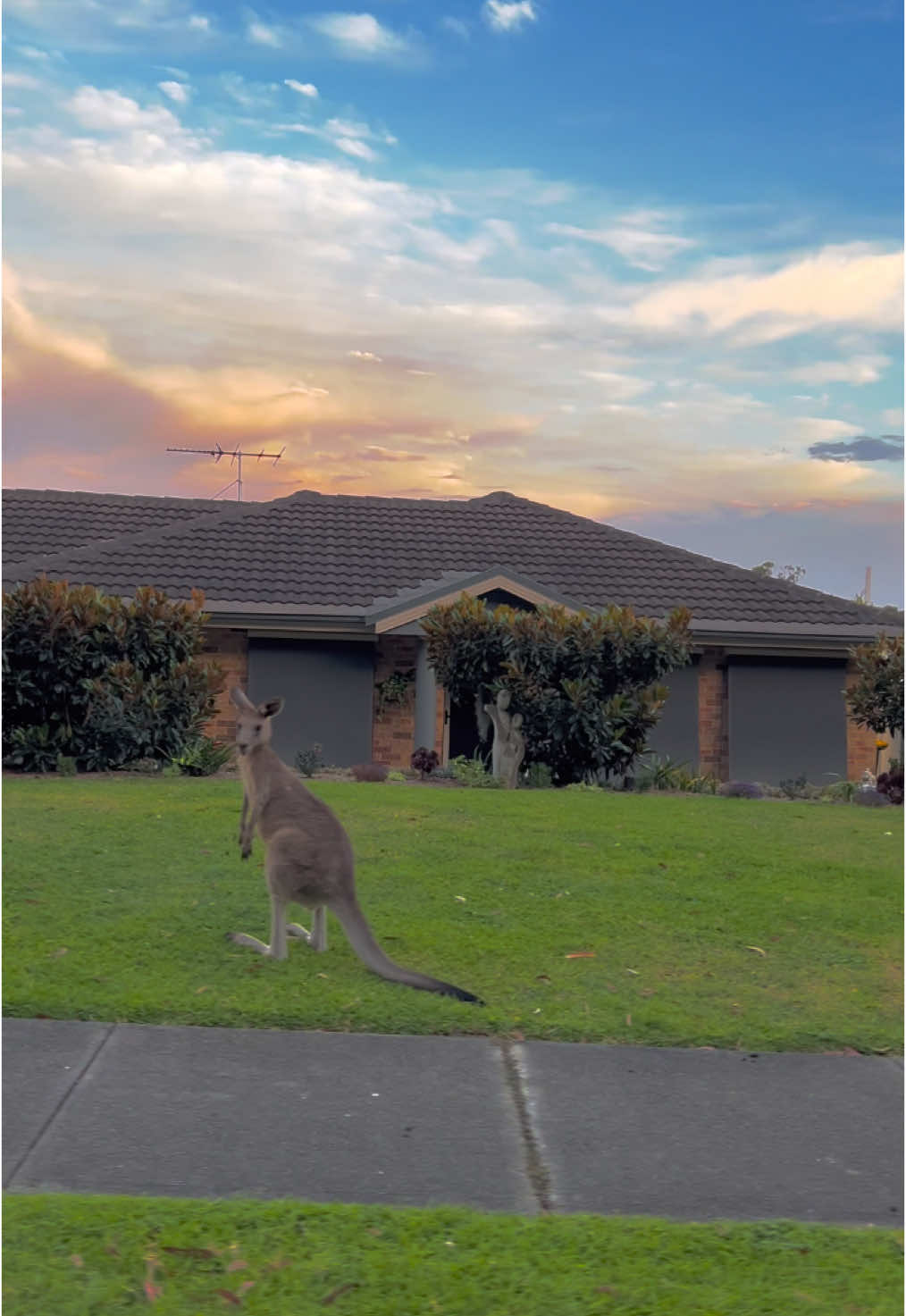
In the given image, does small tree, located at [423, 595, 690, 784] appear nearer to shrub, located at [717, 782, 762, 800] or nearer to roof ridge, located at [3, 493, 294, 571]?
shrub, located at [717, 782, 762, 800]

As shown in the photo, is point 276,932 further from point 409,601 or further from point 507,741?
point 409,601

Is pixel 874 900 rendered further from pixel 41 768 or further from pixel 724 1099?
pixel 41 768

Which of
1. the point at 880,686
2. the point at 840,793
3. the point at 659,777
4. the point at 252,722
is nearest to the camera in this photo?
the point at 252,722

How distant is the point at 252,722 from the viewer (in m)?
6.47

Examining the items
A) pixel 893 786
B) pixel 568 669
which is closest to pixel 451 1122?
pixel 568 669

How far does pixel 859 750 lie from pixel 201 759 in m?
11.4

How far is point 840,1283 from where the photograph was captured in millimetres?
3598

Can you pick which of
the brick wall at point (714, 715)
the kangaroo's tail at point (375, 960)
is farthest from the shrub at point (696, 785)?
the kangaroo's tail at point (375, 960)

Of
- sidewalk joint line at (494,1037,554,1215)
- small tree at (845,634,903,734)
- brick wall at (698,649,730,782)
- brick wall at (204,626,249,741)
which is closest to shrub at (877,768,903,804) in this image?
small tree at (845,634,903,734)

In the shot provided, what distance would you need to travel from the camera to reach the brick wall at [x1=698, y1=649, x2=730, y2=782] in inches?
784

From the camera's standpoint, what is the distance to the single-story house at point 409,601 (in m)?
18.5

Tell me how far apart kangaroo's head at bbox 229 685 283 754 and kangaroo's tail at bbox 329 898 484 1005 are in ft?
3.14

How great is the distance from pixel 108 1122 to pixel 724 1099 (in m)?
2.30

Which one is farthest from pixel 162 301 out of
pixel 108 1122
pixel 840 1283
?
pixel 840 1283
